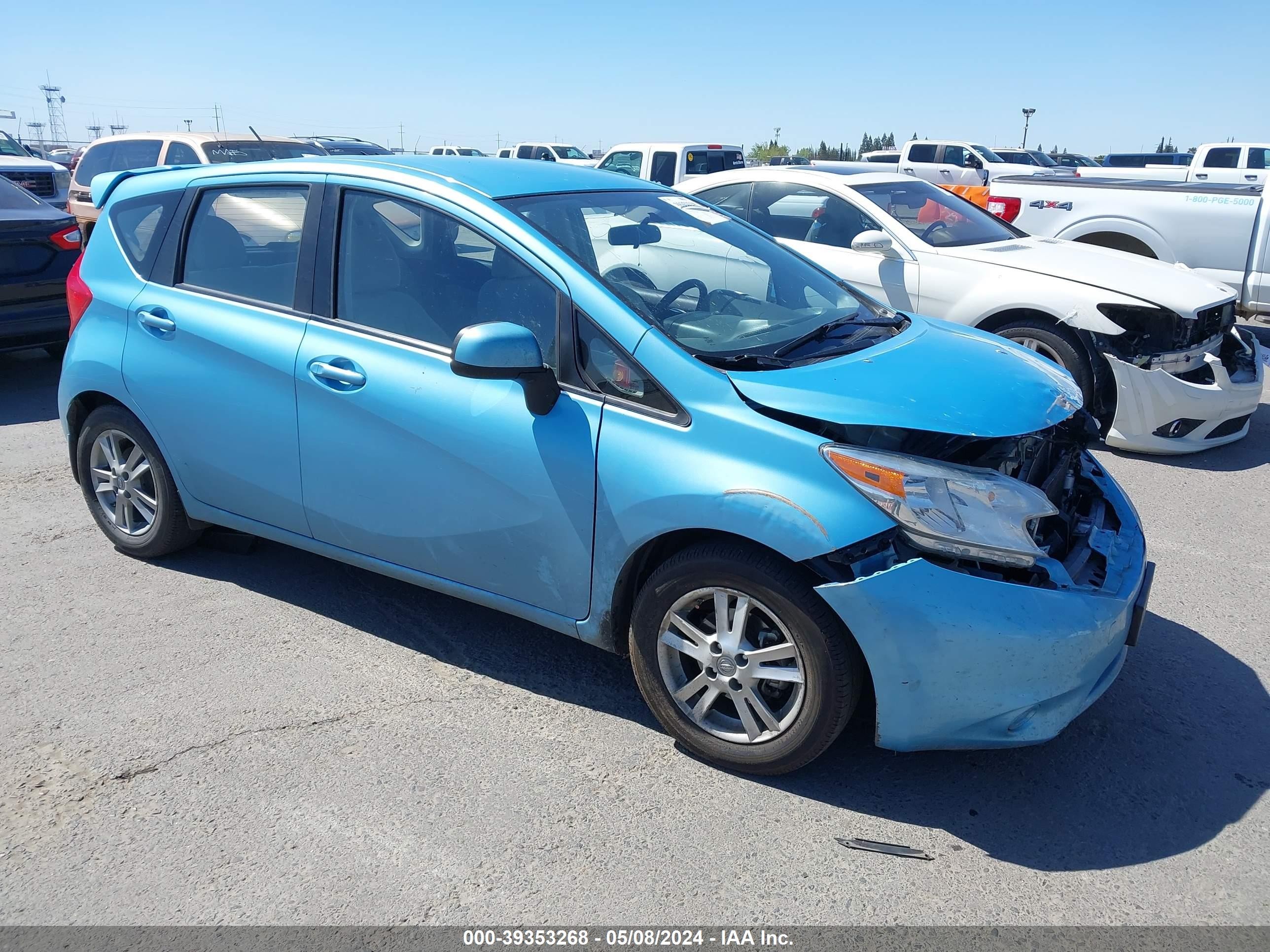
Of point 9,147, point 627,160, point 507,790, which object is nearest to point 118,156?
point 9,147

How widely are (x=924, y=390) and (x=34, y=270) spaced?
7341 millimetres

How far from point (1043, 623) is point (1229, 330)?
4.97 m

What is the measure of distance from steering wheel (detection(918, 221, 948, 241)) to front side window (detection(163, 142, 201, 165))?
935 centimetres

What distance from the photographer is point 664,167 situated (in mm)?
18875

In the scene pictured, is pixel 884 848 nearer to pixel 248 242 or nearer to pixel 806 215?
pixel 248 242

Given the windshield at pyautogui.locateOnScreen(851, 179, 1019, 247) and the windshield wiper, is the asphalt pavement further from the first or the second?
Result: the windshield at pyautogui.locateOnScreen(851, 179, 1019, 247)

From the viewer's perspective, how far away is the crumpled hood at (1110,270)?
6199mm

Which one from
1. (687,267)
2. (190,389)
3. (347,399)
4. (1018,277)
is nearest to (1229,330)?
(1018,277)

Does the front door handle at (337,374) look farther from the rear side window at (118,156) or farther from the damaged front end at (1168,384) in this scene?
the rear side window at (118,156)

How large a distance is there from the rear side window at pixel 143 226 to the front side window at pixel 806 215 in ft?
14.8

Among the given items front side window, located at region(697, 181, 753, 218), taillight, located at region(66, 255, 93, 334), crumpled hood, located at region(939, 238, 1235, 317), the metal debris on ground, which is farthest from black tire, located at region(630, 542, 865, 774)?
front side window, located at region(697, 181, 753, 218)

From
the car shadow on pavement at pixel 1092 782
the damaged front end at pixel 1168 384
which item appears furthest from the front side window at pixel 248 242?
the damaged front end at pixel 1168 384

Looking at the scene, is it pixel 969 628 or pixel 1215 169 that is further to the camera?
pixel 1215 169

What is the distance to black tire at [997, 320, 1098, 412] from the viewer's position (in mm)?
6234
